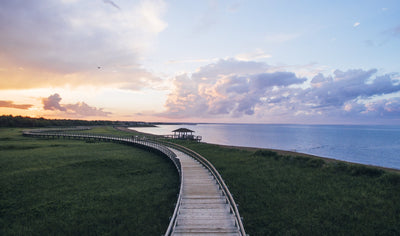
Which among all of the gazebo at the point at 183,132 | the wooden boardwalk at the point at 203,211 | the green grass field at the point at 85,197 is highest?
the gazebo at the point at 183,132

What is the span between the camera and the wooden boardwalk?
7.68m

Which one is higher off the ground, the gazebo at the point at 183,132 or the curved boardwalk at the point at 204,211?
the gazebo at the point at 183,132

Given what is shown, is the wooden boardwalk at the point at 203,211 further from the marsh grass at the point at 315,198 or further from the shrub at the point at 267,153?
the shrub at the point at 267,153

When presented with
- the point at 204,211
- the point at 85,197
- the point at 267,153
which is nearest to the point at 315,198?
the point at 204,211

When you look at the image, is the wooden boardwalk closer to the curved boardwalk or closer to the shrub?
the curved boardwalk

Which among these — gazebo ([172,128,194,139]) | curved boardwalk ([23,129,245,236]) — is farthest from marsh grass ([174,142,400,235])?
gazebo ([172,128,194,139])

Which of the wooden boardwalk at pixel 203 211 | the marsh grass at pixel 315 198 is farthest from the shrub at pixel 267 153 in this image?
the wooden boardwalk at pixel 203 211

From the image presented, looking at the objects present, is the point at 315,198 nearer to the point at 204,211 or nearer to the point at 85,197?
the point at 204,211

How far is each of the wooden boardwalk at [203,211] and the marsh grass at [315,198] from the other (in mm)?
1782

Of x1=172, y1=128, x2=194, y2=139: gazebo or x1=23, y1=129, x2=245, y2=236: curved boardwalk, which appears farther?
x1=172, y1=128, x2=194, y2=139: gazebo

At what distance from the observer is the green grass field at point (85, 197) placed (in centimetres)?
1001

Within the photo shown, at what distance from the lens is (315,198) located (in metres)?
12.9

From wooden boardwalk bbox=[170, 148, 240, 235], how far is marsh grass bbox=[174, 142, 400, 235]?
5.84 feet

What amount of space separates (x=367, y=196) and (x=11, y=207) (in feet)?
73.3
